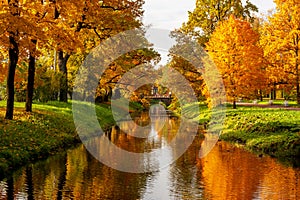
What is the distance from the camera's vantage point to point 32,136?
25109 millimetres

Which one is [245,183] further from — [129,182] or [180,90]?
[180,90]

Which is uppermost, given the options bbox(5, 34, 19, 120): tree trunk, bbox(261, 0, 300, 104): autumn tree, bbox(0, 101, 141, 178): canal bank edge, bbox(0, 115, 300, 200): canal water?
bbox(261, 0, 300, 104): autumn tree

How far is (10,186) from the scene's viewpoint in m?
16.8

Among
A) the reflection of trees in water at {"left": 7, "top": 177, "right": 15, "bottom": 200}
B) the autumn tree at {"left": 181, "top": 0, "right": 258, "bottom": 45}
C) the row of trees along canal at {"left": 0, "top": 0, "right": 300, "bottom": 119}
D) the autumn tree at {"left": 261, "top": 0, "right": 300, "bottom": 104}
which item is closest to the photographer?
the reflection of trees in water at {"left": 7, "top": 177, "right": 15, "bottom": 200}

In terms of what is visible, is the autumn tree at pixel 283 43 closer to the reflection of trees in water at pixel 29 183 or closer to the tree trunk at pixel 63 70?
the tree trunk at pixel 63 70

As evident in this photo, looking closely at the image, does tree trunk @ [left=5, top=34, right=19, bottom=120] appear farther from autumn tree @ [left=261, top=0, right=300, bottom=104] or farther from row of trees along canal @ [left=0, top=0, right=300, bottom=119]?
autumn tree @ [left=261, top=0, right=300, bottom=104]

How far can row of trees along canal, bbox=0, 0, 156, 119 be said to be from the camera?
24.5 m

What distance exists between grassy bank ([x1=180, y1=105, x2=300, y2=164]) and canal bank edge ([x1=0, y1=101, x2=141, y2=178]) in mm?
11579

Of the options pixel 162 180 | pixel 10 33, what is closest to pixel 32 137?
pixel 10 33

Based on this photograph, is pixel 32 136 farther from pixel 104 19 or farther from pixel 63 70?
pixel 63 70

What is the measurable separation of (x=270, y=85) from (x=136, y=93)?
17213mm

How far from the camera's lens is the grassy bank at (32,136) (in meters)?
20.9

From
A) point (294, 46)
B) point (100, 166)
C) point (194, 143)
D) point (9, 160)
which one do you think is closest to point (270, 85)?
point (294, 46)

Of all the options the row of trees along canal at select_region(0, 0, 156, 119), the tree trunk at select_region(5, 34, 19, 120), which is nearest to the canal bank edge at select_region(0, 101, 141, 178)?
the tree trunk at select_region(5, 34, 19, 120)
